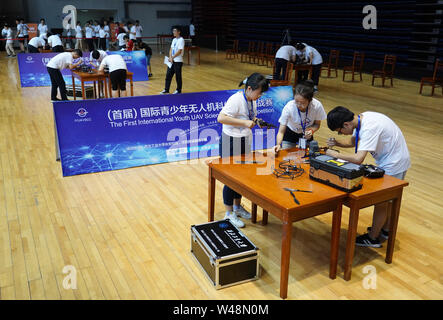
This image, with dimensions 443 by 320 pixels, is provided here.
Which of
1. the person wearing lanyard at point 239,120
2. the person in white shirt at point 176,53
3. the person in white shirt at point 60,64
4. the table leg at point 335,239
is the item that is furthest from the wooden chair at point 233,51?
the table leg at point 335,239

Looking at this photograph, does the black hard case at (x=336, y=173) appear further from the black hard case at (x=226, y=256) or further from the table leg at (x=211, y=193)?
the table leg at (x=211, y=193)

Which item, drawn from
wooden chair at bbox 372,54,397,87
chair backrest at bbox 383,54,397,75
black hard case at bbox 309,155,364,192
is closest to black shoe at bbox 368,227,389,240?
black hard case at bbox 309,155,364,192

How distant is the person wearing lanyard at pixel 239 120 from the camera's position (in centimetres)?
335

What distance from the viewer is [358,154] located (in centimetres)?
303

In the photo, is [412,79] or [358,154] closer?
[358,154]

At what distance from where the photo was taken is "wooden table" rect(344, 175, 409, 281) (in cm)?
271

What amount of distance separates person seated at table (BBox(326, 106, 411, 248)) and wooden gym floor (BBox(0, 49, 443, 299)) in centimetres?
59

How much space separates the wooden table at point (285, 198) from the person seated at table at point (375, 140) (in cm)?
44

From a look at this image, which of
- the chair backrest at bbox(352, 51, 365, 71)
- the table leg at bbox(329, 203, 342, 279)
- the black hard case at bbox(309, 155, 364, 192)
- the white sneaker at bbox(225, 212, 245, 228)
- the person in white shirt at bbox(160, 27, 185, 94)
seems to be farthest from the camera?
the chair backrest at bbox(352, 51, 365, 71)

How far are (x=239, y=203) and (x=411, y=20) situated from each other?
415 inches

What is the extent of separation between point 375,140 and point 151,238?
2.10 metres

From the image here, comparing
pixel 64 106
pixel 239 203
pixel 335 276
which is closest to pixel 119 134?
pixel 64 106

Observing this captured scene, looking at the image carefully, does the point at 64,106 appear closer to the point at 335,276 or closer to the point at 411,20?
the point at 335,276

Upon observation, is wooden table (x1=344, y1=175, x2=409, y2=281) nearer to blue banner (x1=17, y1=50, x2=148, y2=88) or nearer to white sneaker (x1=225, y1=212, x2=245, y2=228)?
white sneaker (x1=225, y1=212, x2=245, y2=228)
